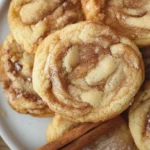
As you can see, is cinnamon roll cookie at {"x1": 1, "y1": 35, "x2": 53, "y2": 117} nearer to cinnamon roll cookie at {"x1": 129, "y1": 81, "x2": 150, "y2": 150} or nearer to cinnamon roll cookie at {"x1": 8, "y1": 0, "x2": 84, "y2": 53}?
cinnamon roll cookie at {"x1": 8, "y1": 0, "x2": 84, "y2": 53}

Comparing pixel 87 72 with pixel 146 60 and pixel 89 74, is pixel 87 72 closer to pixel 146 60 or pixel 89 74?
pixel 89 74

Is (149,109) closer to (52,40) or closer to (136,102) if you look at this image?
(136,102)

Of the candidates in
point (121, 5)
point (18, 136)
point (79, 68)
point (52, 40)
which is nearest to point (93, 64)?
point (79, 68)

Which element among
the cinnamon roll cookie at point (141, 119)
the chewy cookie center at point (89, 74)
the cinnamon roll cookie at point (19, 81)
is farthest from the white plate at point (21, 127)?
the cinnamon roll cookie at point (141, 119)

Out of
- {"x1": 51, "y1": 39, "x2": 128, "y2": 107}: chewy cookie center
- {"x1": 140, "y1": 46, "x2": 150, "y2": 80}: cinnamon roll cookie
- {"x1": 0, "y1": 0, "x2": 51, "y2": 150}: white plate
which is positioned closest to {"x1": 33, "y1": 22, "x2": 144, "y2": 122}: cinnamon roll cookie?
{"x1": 51, "y1": 39, "x2": 128, "y2": 107}: chewy cookie center

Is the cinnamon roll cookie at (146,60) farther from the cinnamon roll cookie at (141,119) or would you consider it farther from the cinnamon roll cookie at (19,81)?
the cinnamon roll cookie at (19,81)

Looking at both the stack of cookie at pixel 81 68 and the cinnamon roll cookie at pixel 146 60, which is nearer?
the stack of cookie at pixel 81 68

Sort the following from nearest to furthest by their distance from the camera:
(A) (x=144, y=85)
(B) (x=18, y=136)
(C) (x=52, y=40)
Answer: (C) (x=52, y=40) → (A) (x=144, y=85) → (B) (x=18, y=136)
